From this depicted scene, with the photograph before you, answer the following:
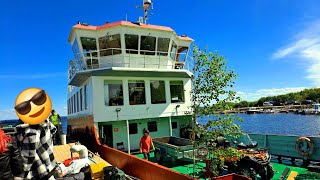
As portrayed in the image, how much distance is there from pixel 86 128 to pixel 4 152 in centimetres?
1349

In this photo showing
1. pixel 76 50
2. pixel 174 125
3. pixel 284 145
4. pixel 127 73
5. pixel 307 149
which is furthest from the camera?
pixel 174 125

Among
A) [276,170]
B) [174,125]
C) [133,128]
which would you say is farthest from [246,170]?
[174,125]

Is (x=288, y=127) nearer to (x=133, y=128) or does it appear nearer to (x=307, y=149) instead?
(x=307, y=149)

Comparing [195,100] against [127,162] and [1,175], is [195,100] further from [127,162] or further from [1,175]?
[1,175]

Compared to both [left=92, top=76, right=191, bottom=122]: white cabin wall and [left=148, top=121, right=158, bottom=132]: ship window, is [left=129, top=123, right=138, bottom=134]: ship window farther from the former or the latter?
[left=92, top=76, right=191, bottom=122]: white cabin wall

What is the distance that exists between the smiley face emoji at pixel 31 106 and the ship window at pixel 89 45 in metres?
12.6

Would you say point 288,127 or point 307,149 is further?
point 288,127

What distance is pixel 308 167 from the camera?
10711 millimetres

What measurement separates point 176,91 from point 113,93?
4678 millimetres

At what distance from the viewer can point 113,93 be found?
15.5 metres

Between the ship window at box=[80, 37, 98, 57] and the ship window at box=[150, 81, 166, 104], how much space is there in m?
4.28

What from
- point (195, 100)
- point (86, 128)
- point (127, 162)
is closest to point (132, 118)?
→ point (86, 128)

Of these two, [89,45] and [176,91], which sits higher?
[89,45]

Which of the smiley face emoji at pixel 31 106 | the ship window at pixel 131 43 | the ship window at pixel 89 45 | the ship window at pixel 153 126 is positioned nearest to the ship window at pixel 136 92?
the ship window at pixel 153 126
